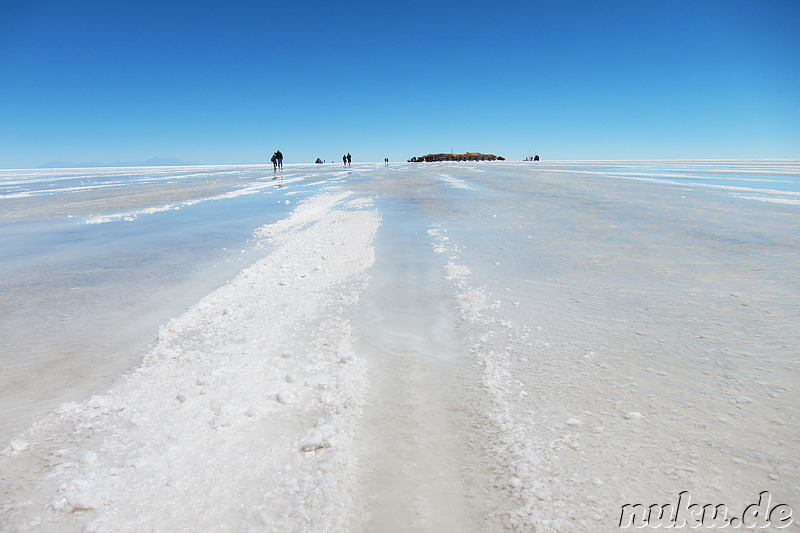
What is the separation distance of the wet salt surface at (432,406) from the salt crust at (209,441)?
1 cm

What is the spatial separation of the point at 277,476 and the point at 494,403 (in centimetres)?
145

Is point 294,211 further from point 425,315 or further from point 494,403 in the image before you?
point 494,403

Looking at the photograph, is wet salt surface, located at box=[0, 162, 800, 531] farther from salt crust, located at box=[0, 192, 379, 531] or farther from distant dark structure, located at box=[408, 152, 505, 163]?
distant dark structure, located at box=[408, 152, 505, 163]

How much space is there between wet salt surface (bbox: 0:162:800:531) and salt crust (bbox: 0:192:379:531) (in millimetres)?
13

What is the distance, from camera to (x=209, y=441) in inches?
102

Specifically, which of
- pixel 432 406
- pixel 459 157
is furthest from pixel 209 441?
pixel 459 157

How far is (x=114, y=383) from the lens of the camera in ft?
10.8

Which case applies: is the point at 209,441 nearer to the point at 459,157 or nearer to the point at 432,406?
the point at 432,406

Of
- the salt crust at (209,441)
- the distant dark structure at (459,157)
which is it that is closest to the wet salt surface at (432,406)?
the salt crust at (209,441)

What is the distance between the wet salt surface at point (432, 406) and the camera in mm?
2117

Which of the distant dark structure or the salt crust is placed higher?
the distant dark structure

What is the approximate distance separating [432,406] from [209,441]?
1420 mm

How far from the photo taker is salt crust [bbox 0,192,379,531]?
2.08m

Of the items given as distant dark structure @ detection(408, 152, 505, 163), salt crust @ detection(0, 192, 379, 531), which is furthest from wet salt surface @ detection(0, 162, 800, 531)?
Result: distant dark structure @ detection(408, 152, 505, 163)
